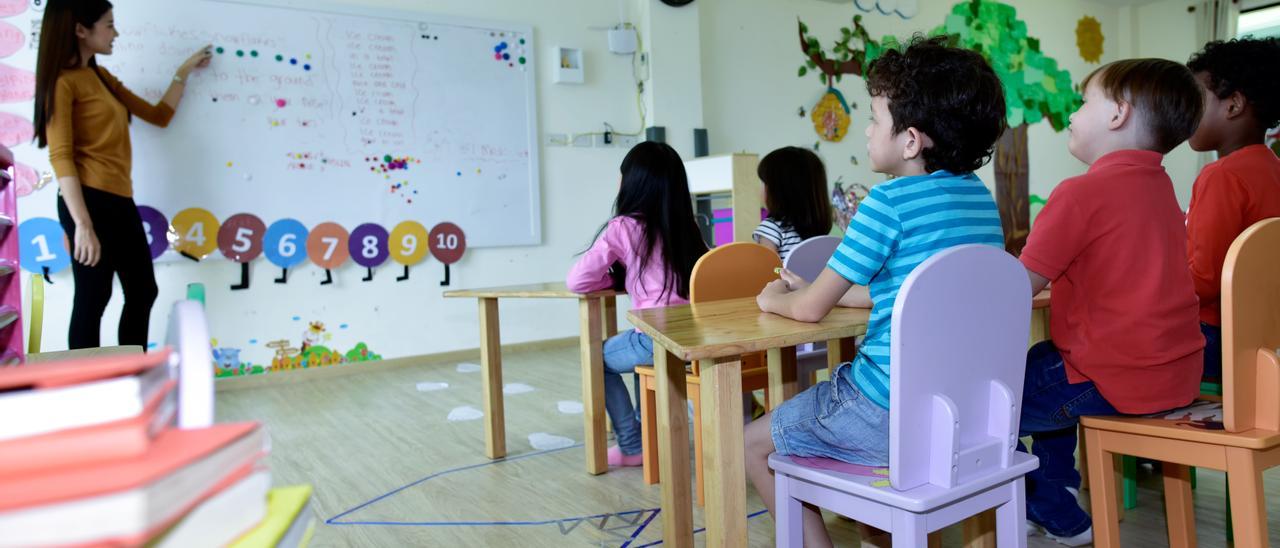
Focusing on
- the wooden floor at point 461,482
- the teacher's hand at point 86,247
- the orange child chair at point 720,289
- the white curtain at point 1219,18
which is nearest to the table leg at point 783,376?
the orange child chair at point 720,289

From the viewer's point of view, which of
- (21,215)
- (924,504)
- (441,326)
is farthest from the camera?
(441,326)

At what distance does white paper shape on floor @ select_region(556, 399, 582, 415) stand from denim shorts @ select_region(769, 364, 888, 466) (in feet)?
5.71

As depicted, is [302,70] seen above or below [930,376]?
above

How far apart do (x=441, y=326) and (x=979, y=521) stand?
3330mm

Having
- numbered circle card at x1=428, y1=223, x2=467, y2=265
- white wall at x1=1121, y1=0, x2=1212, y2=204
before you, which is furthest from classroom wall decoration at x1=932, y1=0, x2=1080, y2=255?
numbered circle card at x1=428, y1=223, x2=467, y2=265

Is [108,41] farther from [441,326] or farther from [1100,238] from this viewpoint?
[1100,238]

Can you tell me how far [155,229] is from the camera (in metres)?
3.48

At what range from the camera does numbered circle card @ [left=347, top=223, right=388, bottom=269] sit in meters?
3.95

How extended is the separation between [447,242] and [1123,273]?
11.1 feet

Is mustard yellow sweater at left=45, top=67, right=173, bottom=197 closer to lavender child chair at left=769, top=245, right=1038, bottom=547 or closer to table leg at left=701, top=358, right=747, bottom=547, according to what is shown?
table leg at left=701, top=358, right=747, bottom=547

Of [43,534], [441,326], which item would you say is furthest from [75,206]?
[43,534]

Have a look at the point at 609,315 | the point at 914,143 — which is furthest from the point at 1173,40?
the point at 914,143

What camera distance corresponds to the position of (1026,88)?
21.1 feet

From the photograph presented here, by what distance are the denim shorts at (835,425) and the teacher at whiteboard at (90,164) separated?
2636mm
